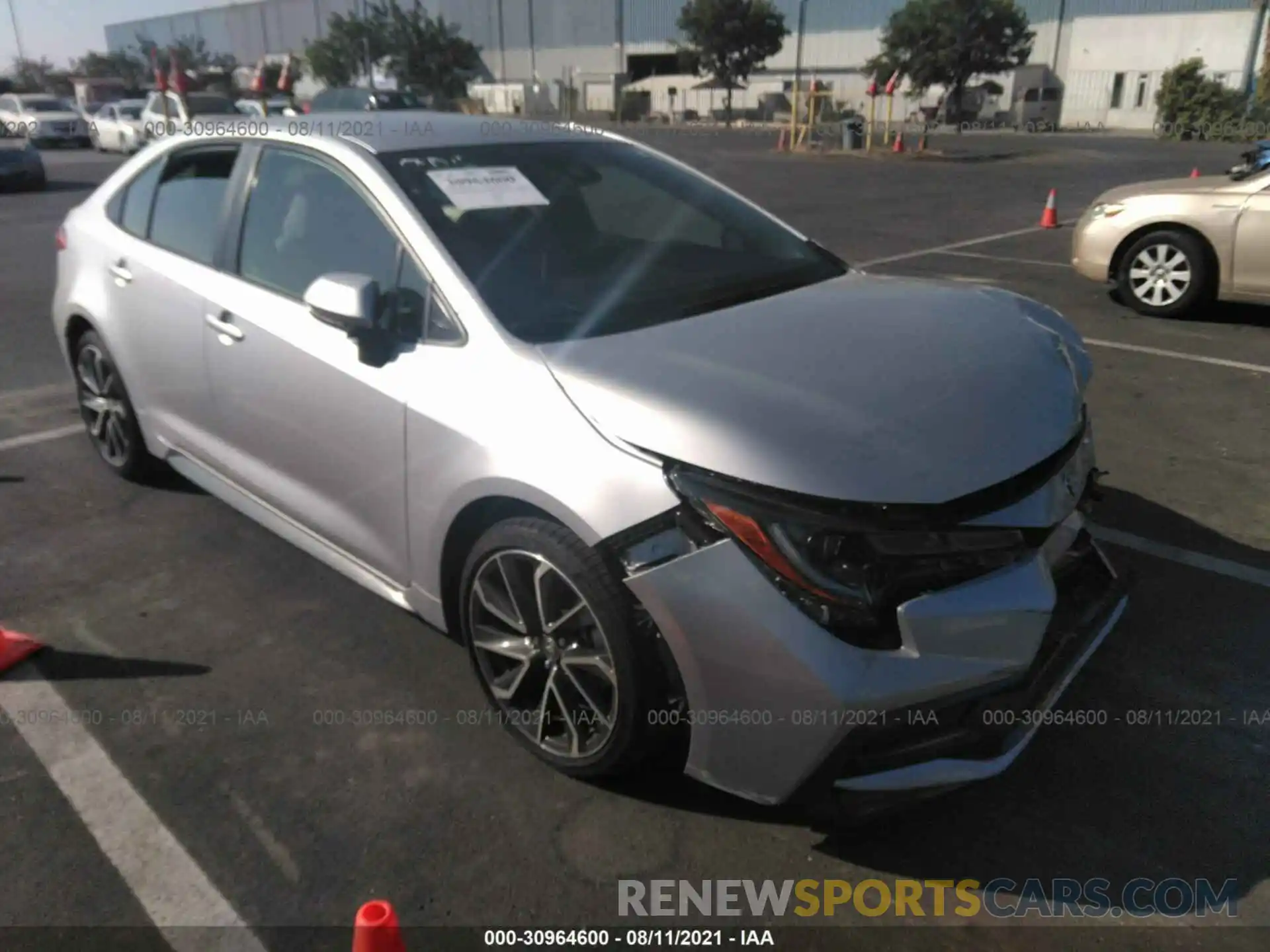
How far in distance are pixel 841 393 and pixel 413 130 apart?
1973 mm

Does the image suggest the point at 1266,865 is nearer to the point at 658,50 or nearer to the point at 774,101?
the point at 774,101

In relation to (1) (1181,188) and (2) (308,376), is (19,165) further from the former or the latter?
(2) (308,376)

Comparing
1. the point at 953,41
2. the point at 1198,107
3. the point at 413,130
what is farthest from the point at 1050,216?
the point at 953,41

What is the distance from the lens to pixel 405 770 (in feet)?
9.53

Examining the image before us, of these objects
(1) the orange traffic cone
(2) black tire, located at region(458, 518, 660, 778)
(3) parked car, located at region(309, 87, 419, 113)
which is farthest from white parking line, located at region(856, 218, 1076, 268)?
(3) parked car, located at region(309, 87, 419, 113)

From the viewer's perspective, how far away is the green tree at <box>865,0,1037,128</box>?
47.2m

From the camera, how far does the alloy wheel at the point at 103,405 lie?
4617mm

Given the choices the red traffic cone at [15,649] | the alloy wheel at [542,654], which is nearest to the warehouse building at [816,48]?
the alloy wheel at [542,654]

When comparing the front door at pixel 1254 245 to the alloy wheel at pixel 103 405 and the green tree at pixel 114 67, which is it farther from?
the green tree at pixel 114 67

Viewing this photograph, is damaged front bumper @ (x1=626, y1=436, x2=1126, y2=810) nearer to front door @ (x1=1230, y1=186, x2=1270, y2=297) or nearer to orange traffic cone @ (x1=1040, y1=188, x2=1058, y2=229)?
front door @ (x1=1230, y1=186, x2=1270, y2=297)

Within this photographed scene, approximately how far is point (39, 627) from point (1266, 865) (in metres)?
3.89

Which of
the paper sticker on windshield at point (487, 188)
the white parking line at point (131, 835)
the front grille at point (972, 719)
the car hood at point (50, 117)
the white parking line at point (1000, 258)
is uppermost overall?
the paper sticker on windshield at point (487, 188)

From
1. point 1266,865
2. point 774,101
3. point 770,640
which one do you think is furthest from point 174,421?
point 774,101

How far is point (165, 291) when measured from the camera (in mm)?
4020
